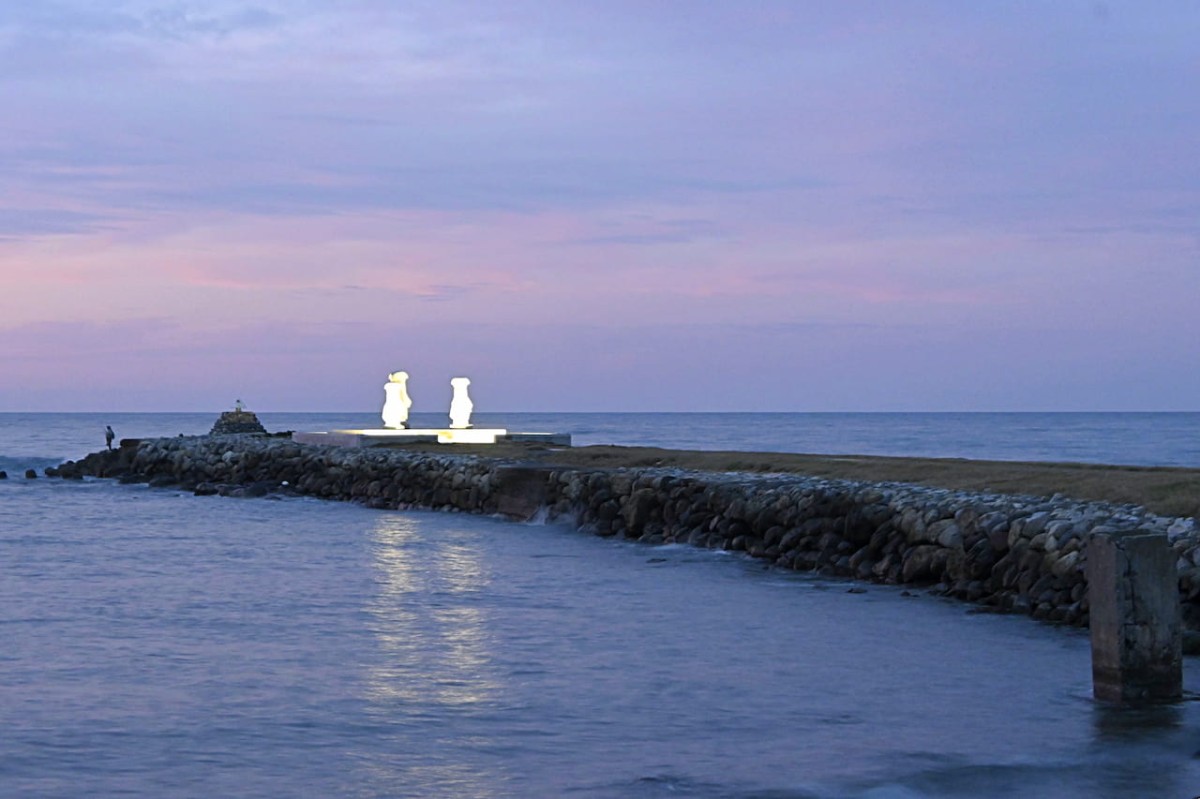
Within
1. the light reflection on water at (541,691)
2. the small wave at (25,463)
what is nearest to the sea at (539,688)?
the light reflection on water at (541,691)

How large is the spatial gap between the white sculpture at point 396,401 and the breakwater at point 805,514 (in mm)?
4508

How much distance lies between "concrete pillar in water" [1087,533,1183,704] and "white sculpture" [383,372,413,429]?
107ft

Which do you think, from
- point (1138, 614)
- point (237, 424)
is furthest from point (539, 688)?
point (237, 424)

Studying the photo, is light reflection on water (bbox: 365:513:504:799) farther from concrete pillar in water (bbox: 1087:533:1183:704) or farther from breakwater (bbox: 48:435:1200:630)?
concrete pillar in water (bbox: 1087:533:1183:704)

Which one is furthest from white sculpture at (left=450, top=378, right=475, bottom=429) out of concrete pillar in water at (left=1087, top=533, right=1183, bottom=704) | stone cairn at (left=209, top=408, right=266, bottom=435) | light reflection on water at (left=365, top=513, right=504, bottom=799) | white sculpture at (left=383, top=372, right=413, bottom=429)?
concrete pillar in water at (left=1087, top=533, right=1183, bottom=704)

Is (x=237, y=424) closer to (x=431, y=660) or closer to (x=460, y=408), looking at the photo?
(x=460, y=408)

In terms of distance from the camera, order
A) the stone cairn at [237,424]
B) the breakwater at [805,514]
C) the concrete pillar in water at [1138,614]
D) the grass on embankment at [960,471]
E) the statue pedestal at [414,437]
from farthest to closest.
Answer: the stone cairn at [237,424] < the statue pedestal at [414,437] < the grass on embankment at [960,471] < the breakwater at [805,514] < the concrete pillar in water at [1138,614]

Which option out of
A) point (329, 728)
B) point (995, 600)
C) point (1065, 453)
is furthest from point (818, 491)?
point (1065, 453)

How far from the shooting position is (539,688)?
1169 centimetres

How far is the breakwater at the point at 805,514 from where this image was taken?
1536 cm

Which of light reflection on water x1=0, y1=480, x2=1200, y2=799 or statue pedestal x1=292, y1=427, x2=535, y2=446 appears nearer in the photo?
light reflection on water x1=0, y1=480, x2=1200, y2=799

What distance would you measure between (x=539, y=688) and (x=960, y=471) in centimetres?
1263

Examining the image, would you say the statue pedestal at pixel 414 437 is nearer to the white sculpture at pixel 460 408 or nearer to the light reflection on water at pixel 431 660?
the white sculpture at pixel 460 408

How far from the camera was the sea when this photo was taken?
8.98 meters
